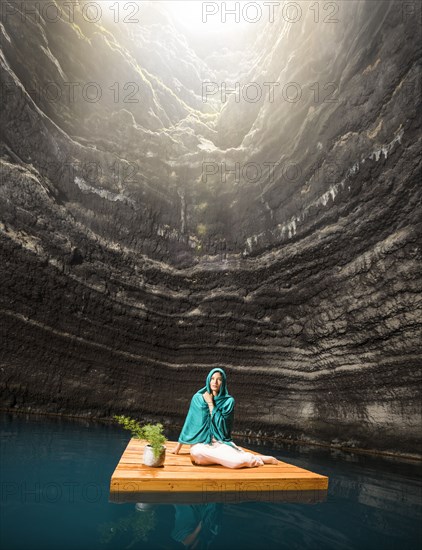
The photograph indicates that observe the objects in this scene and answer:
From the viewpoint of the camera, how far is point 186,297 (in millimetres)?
13547

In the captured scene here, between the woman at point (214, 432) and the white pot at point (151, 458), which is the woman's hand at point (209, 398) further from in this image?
the white pot at point (151, 458)

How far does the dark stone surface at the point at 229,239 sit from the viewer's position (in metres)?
9.96

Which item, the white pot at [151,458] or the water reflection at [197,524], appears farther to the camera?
the white pot at [151,458]

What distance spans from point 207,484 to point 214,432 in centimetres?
142

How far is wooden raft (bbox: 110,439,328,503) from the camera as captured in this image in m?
4.06

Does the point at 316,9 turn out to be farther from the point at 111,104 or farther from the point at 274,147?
the point at 111,104

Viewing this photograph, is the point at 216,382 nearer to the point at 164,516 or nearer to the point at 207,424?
the point at 207,424

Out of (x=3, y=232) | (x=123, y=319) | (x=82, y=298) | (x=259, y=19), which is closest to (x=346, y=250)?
(x=123, y=319)

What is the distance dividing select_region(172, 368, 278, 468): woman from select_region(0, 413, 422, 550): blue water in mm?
984

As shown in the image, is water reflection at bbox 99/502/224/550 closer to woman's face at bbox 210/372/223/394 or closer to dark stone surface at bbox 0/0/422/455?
woman's face at bbox 210/372/223/394

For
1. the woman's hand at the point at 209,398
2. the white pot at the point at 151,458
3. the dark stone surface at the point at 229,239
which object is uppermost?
the dark stone surface at the point at 229,239

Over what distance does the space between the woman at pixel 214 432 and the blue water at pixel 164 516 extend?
3.23 feet

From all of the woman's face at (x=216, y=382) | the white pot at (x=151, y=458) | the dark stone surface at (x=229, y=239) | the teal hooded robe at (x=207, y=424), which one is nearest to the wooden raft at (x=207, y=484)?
the white pot at (x=151, y=458)

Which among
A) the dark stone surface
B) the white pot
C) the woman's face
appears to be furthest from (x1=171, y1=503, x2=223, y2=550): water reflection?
the dark stone surface
